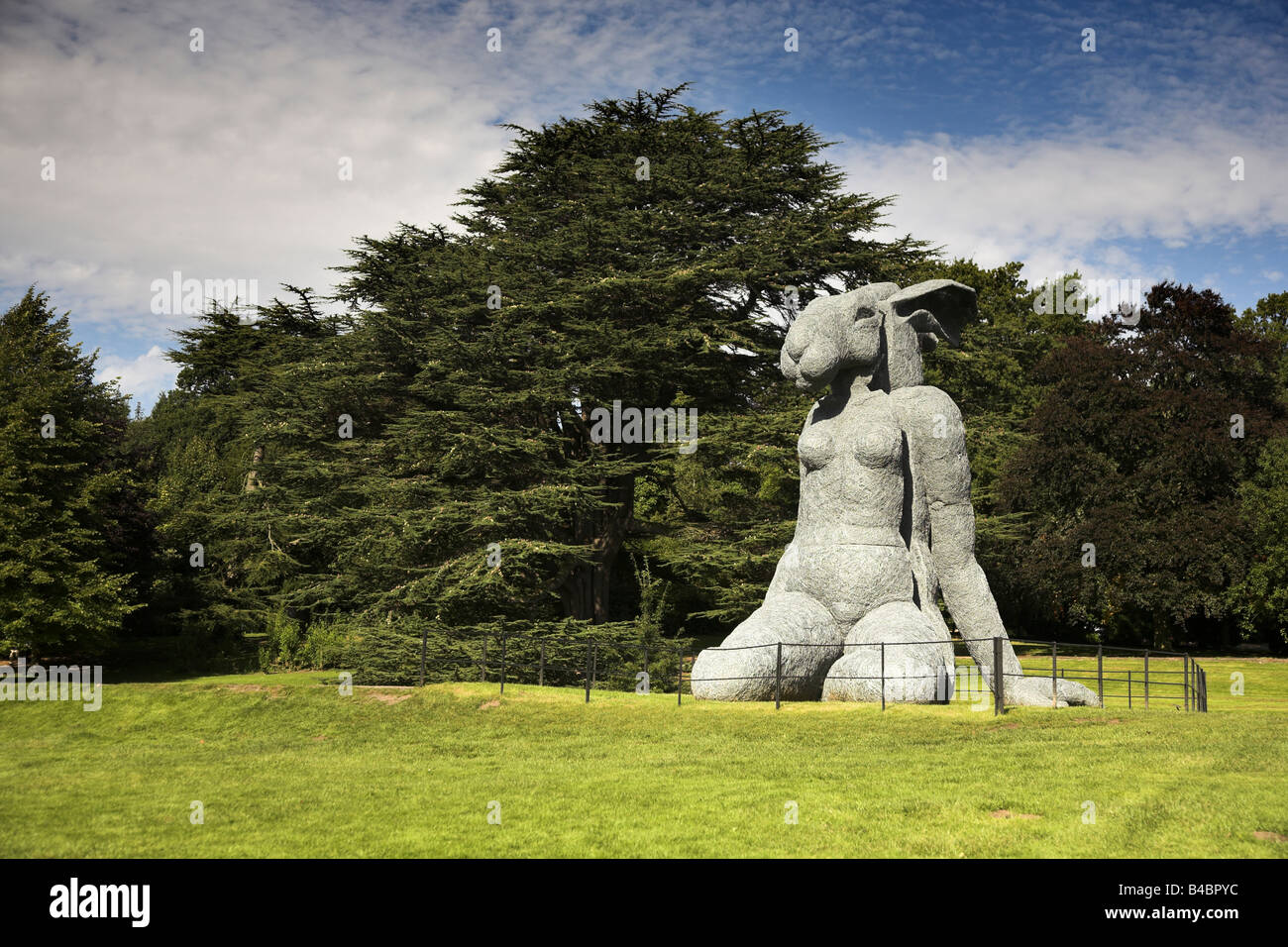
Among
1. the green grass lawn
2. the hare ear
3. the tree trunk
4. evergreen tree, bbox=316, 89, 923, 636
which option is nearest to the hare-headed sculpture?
the hare ear

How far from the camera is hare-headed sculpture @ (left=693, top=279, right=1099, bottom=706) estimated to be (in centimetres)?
1165

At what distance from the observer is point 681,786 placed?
27.5 feet

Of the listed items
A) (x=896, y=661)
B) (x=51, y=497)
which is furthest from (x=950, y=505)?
(x=51, y=497)

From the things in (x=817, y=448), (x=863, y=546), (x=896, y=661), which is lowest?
(x=896, y=661)

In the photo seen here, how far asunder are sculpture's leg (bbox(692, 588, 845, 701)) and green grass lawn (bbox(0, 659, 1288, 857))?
0.27 m

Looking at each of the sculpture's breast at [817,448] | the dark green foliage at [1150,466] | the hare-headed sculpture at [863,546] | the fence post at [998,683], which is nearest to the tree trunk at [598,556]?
the dark green foliage at [1150,466]

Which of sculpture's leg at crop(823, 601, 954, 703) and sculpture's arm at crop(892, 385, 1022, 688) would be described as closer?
sculpture's leg at crop(823, 601, 954, 703)

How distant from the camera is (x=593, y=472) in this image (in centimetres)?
2309

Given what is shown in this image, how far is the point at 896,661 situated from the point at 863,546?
141 centimetres

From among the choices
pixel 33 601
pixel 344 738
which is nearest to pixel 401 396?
pixel 33 601

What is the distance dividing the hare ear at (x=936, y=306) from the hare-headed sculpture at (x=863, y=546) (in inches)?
7.3

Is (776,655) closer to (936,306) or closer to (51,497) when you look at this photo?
(936,306)

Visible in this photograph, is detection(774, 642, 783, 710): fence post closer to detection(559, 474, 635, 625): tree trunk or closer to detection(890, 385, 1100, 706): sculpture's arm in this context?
detection(890, 385, 1100, 706): sculpture's arm
